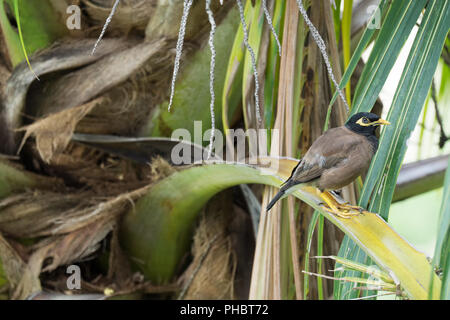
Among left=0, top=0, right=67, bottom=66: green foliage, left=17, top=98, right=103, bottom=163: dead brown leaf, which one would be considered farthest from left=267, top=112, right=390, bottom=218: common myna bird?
left=0, top=0, right=67, bottom=66: green foliage

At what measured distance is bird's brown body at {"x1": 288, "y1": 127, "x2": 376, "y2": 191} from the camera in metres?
0.54

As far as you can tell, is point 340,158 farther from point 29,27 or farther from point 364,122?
point 29,27

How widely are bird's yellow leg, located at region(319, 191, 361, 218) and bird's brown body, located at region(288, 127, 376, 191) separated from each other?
0.02 metres

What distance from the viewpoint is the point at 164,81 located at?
3.03ft

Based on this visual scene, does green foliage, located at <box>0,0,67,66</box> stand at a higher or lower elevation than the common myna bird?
higher

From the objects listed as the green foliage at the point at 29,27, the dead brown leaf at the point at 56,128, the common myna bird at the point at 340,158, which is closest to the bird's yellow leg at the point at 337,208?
the common myna bird at the point at 340,158

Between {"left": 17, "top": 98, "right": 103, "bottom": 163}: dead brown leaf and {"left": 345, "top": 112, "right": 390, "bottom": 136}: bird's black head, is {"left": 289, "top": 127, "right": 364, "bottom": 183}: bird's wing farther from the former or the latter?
{"left": 17, "top": 98, "right": 103, "bottom": 163}: dead brown leaf

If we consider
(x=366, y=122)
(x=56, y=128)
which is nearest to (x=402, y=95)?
(x=366, y=122)

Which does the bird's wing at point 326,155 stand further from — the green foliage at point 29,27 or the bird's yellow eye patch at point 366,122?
the green foliage at point 29,27

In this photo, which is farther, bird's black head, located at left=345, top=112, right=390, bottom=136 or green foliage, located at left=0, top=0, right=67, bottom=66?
green foliage, located at left=0, top=0, right=67, bottom=66

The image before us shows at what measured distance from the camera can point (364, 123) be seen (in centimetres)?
54

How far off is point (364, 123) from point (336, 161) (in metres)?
0.05

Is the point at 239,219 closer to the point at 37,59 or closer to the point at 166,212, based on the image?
the point at 166,212
